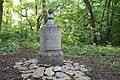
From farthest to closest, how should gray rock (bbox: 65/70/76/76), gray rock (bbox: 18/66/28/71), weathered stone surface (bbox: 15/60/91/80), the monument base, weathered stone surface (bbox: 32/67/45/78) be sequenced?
the monument base < gray rock (bbox: 18/66/28/71) < gray rock (bbox: 65/70/76/76) < weathered stone surface (bbox: 32/67/45/78) < weathered stone surface (bbox: 15/60/91/80)

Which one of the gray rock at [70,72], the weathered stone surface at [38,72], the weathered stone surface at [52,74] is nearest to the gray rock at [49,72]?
the weathered stone surface at [52,74]

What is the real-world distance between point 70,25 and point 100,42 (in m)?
3.05

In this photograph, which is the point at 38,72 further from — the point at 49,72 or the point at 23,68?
the point at 23,68

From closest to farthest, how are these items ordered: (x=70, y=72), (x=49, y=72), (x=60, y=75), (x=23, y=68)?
(x=60, y=75)
(x=49, y=72)
(x=70, y=72)
(x=23, y=68)

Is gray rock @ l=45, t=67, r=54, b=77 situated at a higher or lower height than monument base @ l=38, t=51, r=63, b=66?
lower

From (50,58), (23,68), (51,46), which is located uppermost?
(51,46)

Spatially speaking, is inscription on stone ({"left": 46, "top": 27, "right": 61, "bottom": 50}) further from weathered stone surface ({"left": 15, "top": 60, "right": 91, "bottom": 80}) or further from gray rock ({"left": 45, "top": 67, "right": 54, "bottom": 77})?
gray rock ({"left": 45, "top": 67, "right": 54, "bottom": 77})

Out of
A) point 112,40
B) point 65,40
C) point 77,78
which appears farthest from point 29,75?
point 112,40

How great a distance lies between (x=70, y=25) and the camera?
59.9 ft


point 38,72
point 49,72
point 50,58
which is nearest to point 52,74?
point 49,72

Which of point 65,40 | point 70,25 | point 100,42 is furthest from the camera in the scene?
point 70,25

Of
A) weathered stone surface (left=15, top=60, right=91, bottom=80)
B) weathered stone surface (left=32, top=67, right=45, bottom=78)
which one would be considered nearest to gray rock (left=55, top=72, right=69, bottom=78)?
weathered stone surface (left=15, top=60, right=91, bottom=80)

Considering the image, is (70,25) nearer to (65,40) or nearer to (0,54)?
(65,40)

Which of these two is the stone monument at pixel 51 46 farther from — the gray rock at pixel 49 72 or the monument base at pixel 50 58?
the gray rock at pixel 49 72
